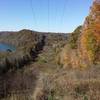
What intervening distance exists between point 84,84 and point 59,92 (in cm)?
207

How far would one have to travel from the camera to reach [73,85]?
1547 centimetres

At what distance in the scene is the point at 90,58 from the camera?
38.4 metres

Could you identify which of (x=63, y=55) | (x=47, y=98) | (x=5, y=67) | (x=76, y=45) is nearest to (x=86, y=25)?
(x=76, y=45)

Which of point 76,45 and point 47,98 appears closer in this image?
point 47,98

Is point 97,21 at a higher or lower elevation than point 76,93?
higher

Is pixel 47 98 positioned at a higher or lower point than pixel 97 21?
lower

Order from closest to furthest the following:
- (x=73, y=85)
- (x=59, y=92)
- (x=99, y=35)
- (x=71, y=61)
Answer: (x=59, y=92) → (x=73, y=85) → (x=99, y=35) → (x=71, y=61)

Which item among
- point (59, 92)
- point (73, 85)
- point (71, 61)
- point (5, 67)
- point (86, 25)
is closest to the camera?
point (59, 92)

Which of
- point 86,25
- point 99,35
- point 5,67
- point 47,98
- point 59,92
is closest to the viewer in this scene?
point 47,98

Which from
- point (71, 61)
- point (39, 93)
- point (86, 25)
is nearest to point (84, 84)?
point (39, 93)

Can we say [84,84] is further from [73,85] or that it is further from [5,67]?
[5,67]

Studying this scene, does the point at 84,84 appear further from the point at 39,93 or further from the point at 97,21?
the point at 97,21

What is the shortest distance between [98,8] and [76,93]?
27396 millimetres

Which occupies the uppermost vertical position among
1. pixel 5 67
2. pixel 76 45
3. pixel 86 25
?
pixel 86 25
